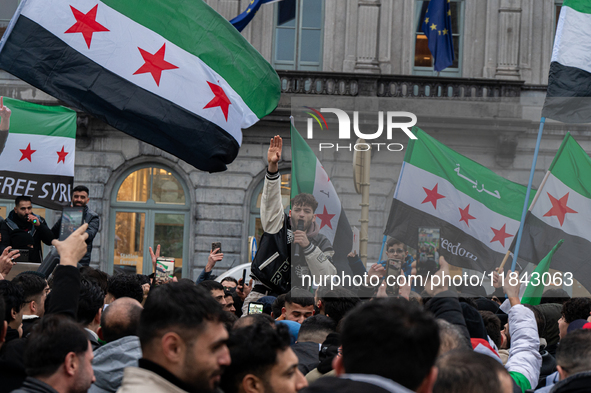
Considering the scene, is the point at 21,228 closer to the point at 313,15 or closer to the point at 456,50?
the point at 313,15

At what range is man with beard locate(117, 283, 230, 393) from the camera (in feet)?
7.16

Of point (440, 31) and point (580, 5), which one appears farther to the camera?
point (440, 31)

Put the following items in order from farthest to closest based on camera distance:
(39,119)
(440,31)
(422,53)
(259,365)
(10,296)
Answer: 1. (422,53)
2. (440,31)
3. (39,119)
4. (10,296)
5. (259,365)

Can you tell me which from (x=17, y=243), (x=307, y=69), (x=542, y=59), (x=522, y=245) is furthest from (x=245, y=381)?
(x=542, y=59)

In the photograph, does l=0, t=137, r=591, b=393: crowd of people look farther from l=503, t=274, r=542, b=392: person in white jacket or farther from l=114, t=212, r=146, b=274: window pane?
l=114, t=212, r=146, b=274: window pane

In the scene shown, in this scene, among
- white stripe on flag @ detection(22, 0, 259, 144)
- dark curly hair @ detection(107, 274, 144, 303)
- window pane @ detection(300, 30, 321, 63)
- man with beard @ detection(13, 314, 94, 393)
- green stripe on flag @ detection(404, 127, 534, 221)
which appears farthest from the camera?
window pane @ detection(300, 30, 321, 63)

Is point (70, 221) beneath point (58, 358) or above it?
above

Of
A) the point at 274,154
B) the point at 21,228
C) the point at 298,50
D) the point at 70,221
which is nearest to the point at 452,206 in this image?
the point at 274,154

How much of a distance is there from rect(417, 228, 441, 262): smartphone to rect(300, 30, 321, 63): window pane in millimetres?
12195

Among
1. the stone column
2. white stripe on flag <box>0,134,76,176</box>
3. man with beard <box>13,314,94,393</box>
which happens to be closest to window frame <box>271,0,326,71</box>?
the stone column

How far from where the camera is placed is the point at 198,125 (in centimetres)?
581

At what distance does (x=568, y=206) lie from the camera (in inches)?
238

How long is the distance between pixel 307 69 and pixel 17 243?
35.0 ft

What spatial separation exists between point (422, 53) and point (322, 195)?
12607 millimetres
